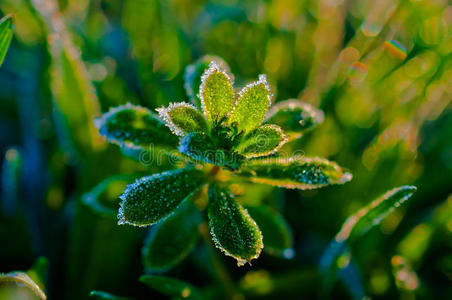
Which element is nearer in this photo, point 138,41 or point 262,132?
point 262,132

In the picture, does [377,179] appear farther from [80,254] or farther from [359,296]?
[80,254]

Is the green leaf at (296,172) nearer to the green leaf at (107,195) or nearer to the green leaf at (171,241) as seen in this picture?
the green leaf at (171,241)

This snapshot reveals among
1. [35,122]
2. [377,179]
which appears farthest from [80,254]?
[377,179]

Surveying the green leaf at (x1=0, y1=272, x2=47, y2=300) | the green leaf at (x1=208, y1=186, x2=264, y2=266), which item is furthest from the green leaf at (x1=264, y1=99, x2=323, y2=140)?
the green leaf at (x1=0, y1=272, x2=47, y2=300)

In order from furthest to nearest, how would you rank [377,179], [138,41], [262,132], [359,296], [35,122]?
[138,41], [35,122], [377,179], [359,296], [262,132]

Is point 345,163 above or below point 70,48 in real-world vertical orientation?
below

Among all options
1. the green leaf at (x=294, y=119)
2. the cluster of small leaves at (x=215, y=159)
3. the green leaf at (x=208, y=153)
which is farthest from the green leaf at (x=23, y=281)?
the green leaf at (x=294, y=119)
